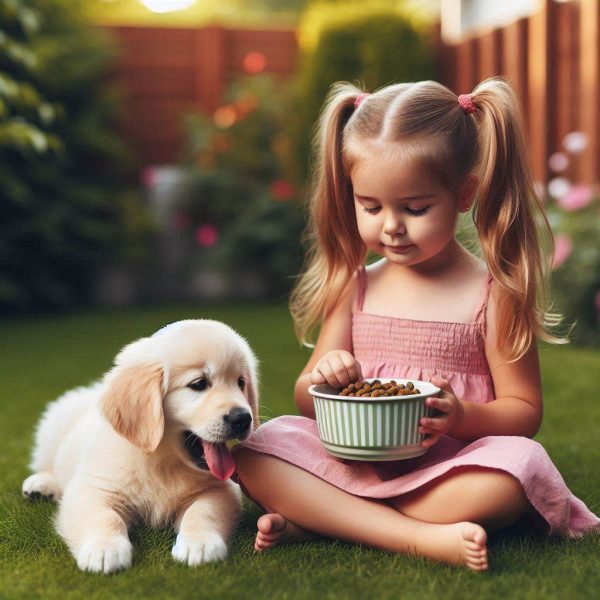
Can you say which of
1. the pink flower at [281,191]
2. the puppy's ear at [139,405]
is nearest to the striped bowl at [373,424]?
the puppy's ear at [139,405]

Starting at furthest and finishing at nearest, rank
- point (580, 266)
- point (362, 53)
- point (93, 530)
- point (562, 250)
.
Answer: point (362, 53) → point (562, 250) → point (580, 266) → point (93, 530)

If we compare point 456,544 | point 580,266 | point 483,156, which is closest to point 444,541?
point 456,544

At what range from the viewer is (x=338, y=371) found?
2.00 m

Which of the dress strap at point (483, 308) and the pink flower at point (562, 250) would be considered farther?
the pink flower at point (562, 250)

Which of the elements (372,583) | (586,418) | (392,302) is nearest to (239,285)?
(586,418)

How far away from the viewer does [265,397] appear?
3.77 meters

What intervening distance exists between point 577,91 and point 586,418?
3.42m

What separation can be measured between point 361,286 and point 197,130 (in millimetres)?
5707

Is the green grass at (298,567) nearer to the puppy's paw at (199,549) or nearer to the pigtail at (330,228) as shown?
the puppy's paw at (199,549)

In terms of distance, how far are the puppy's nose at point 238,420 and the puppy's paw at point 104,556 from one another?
33 cm

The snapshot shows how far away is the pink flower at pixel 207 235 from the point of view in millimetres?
7560

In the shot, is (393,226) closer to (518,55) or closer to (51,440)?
(51,440)

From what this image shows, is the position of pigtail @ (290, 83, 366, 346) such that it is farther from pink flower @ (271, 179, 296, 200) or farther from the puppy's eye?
pink flower @ (271, 179, 296, 200)

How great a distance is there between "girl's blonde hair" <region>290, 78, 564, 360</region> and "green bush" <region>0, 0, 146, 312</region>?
4.51 m
